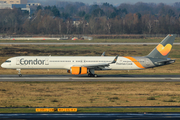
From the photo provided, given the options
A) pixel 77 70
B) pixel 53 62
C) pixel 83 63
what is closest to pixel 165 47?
pixel 83 63

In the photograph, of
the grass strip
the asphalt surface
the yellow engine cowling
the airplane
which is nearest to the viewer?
the asphalt surface

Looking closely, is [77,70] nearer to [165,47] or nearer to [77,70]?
[77,70]

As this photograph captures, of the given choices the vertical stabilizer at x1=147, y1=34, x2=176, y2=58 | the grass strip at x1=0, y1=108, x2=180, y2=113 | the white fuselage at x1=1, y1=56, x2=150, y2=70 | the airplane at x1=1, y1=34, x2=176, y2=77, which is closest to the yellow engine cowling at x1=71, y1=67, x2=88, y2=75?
the airplane at x1=1, y1=34, x2=176, y2=77

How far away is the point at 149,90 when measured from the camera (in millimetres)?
42250

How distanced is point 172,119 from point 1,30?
7221 inches

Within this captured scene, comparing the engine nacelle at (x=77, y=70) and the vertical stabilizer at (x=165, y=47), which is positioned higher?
the vertical stabilizer at (x=165, y=47)

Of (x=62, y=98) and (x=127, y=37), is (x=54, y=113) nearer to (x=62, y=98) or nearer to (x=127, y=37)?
(x=62, y=98)

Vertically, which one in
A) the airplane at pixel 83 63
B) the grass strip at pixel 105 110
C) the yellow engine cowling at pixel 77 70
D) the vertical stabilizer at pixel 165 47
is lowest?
the grass strip at pixel 105 110

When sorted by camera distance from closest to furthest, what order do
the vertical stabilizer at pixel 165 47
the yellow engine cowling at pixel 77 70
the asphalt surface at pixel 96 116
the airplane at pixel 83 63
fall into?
1. the asphalt surface at pixel 96 116
2. the yellow engine cowling at pixel 77 70
3. the airplane at pixel 83 63
4. the vertical stabilizer at pixel 165 47

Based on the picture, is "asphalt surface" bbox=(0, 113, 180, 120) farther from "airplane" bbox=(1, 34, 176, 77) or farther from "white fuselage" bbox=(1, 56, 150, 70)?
"white fuselage" bbox=(1, 56, 150, 70)

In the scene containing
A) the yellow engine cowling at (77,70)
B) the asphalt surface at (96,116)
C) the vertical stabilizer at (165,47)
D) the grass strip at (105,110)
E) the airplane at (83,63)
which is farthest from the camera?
the vertical stabilizer at (165,47)

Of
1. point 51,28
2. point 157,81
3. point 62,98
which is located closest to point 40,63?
point 62,98

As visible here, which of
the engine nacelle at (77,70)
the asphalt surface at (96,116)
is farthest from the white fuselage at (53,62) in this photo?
the asphalt surface at (96,116)

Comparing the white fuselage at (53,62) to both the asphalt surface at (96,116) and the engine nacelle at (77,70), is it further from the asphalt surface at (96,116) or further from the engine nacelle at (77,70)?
the asphalt surface at (96,116)
